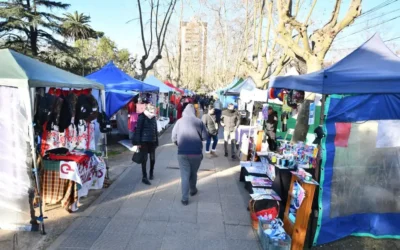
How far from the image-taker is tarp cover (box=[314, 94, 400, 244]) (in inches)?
145

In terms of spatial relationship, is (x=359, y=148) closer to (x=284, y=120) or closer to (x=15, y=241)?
(x=15, y=241)

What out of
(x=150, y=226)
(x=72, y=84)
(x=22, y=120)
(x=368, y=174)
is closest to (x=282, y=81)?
(x=368, y=174)

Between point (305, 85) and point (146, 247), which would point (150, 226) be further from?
point (305, 85)

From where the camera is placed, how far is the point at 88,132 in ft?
22.5

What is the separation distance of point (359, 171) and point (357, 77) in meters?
1.34

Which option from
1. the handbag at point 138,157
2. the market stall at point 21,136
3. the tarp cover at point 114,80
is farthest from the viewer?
the tarp cover at point 114,80

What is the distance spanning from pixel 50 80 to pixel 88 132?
2.98 metres

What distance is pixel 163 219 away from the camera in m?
4.43

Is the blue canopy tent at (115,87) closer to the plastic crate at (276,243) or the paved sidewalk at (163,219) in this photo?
the paved sidewalk at (163,219)

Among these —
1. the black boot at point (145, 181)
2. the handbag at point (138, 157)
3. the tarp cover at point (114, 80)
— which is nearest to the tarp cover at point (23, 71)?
the handbag at point (138, 157)

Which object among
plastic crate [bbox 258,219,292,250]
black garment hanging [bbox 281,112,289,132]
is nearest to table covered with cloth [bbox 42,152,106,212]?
plastic crate [bbox 258,219,292,250]

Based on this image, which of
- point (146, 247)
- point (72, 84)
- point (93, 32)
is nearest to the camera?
point (146, 247)

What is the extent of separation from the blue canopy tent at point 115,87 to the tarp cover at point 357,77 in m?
7.17

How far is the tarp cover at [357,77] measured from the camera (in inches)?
137
